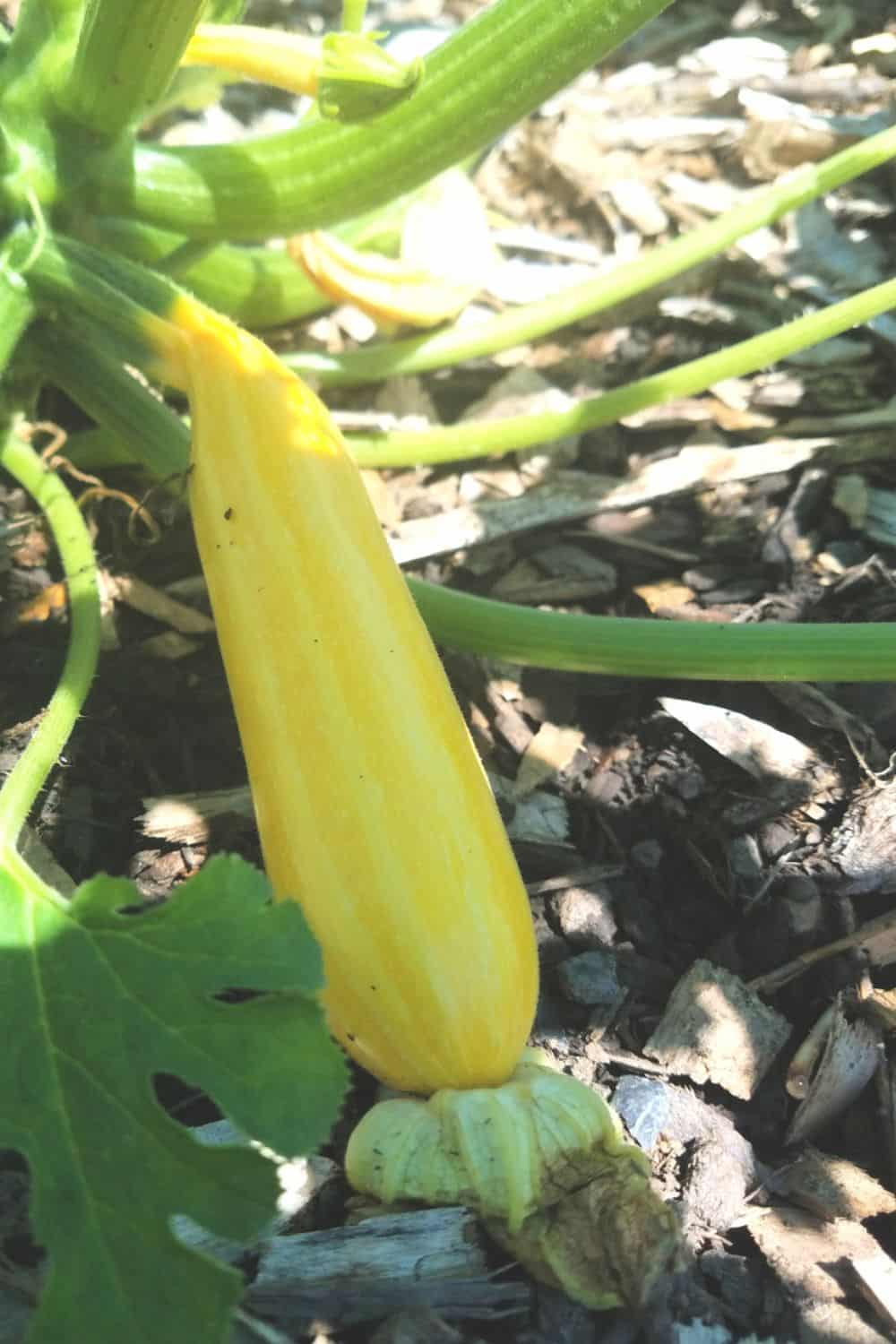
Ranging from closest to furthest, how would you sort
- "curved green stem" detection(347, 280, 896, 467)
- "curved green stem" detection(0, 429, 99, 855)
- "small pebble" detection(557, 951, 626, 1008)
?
"curved green stem" detection(0, 429, 99, 855) < "small pebble" detection(557, 951, 626, 1008) < "curved green stem" detection(347, 280, 896, 467)

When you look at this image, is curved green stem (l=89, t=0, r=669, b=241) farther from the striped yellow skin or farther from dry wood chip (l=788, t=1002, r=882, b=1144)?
dry wood chip (l=788, t=1002, r=882, b=1144)

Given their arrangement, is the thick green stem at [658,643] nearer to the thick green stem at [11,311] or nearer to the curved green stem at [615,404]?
the thick green stem at [11,311]

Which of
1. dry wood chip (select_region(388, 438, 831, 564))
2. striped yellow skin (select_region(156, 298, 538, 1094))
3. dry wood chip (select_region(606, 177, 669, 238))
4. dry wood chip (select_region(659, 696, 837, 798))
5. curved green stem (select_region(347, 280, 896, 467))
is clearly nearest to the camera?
striped yellow skin (select_region(156, 298, 538, 1094))

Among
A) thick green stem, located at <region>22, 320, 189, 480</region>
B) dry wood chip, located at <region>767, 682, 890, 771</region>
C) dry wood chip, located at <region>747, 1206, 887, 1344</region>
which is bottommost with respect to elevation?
dry wood chip, located at <region>747, 1206, 887, 1344</region>

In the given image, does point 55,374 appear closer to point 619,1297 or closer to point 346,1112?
point 346,1112

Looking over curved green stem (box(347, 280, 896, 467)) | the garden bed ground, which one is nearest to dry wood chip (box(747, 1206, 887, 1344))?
the garden bed ground

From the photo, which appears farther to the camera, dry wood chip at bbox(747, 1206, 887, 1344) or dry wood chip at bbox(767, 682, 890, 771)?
dry wood chip at bbox(767, 682, 890, 771)

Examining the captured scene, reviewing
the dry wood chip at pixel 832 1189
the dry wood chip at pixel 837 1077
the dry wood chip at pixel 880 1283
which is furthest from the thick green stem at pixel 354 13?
the dry wood chip at pixel 880 1283
